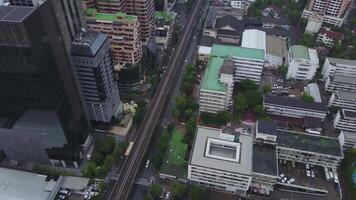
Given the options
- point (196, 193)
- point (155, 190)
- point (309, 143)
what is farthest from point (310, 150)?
point (155, 190)

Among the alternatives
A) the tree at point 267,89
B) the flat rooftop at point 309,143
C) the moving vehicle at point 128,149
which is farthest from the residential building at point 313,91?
the moving vehicle at point 128,149

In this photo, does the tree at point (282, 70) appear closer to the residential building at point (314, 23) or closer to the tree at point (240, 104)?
the tree at point (240, 104)

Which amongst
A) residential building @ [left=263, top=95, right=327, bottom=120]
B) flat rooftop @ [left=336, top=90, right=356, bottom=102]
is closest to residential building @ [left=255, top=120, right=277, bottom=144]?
residential building @ [left=263, top=95, right=327, bottom=120]

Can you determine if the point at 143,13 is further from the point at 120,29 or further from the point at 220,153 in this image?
the point at 220,153

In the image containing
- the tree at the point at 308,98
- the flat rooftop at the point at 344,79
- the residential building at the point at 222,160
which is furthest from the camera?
the flat rooftop at the point at 344,79

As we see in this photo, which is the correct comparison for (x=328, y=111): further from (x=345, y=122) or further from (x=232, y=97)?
(x=232, y=97)

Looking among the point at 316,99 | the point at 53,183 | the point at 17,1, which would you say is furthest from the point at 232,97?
the point at 17,1
